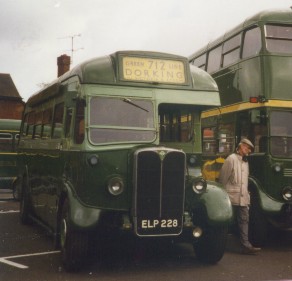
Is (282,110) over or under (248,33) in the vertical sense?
under

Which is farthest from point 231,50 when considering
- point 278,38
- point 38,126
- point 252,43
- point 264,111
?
point 38,126

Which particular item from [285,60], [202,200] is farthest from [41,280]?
[285,60]

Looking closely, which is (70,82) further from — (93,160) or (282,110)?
(282,110)

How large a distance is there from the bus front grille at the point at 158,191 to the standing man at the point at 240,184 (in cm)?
190

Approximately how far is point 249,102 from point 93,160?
4132 mm

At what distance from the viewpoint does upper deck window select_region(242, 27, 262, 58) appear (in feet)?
35.8

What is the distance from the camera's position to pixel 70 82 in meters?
8.73

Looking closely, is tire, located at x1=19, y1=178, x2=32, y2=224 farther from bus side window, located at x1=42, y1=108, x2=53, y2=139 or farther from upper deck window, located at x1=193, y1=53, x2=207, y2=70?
upper deck window, located at x1=193, y1=53, x2=207, y2=70

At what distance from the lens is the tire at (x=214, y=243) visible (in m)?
8.21

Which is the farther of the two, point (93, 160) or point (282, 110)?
point (282, 110)

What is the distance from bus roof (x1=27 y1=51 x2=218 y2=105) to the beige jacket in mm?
1448

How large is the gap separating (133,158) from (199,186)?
1.09 meters

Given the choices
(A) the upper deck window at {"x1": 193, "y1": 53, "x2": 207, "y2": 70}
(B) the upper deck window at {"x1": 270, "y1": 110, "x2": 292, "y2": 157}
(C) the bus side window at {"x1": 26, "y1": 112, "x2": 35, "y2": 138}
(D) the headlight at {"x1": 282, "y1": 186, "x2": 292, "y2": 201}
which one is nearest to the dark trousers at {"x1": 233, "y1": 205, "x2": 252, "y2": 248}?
(D) the headlight at {"x1": 282, "y1": 186, "x2": 292, "y2": 201}

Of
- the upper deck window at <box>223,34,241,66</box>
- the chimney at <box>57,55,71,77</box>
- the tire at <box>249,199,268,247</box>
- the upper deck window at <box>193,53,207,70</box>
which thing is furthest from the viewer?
the chimney at <box>57,55,71,77</box>
